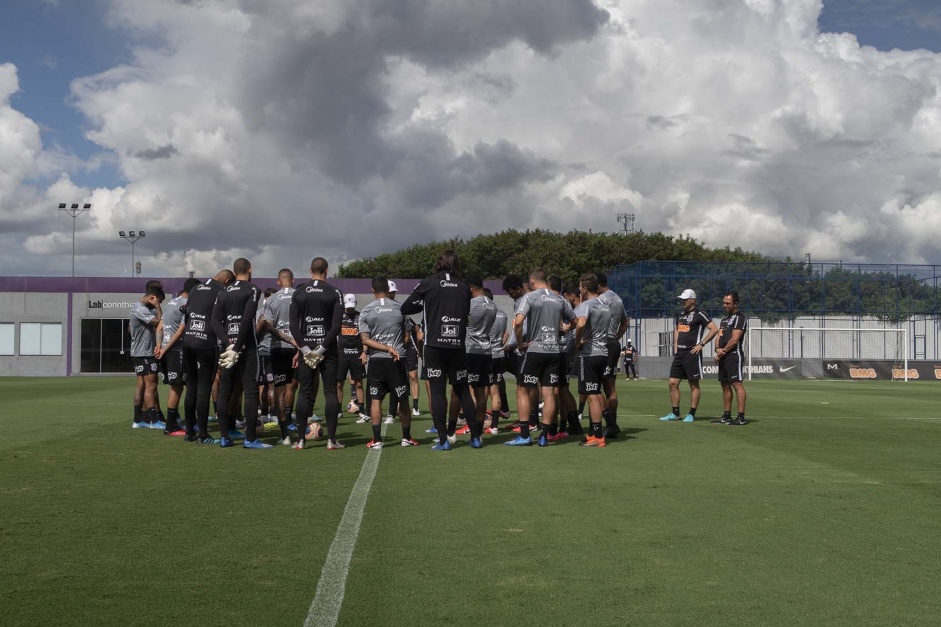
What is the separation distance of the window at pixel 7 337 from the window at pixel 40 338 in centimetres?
55

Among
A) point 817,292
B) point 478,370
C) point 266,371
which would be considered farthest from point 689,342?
point 817,292

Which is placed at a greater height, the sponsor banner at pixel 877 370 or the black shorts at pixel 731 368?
the black shorts at pixel 731 368

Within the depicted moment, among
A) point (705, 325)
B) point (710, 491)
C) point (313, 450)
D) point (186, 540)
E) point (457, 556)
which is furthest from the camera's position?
point (705, 325)

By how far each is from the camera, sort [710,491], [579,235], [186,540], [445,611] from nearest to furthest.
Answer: [445,611] < [186,540] < [710,491] < [579,235]

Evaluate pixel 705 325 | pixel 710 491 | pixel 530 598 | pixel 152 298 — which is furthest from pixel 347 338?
pixel 530 598

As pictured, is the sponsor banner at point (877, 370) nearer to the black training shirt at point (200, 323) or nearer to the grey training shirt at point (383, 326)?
the grey training shirt at point (383, 326)

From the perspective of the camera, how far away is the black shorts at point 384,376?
948 centimetres

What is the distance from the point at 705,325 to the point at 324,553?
370 inches

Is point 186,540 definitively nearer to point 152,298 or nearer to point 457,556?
point 457,556

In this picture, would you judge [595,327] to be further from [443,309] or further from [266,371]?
[266,371]

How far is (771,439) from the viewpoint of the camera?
36.3 feet

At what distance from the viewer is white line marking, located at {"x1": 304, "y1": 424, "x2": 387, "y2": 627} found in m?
3.78

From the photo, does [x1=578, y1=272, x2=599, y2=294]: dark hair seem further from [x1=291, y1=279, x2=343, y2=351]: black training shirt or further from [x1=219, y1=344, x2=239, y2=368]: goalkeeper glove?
[x1=219, y1=344, x2=239, y2=368]: goalkeeper glove

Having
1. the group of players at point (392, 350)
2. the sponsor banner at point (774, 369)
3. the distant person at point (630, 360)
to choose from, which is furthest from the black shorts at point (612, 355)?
the sponsor banner at point (774, 369)
